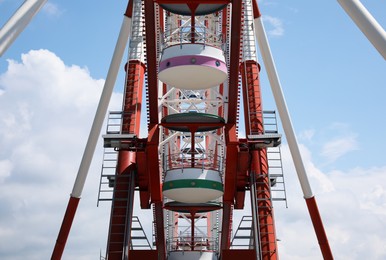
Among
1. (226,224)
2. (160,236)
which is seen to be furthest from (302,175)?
(160,236)

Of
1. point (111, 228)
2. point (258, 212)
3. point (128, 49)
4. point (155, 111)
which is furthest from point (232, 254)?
point (128, 49)

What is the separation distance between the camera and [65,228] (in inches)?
1044

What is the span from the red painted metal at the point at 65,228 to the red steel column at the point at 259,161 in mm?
9055

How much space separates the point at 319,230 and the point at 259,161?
478cm

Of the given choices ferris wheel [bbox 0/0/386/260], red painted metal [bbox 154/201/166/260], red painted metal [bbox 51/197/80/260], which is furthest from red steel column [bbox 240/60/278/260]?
red painted metal [bbox 51/197/80/260]

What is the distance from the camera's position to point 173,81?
2100 cm

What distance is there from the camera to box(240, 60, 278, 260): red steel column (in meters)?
23.2

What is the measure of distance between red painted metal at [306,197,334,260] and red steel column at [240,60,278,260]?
2826mm

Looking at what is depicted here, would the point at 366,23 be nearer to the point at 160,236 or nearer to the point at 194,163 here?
the point at 194,163

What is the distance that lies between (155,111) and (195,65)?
293 centimetres

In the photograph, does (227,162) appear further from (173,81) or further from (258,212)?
(173,81)

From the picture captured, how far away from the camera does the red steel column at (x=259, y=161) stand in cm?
2316

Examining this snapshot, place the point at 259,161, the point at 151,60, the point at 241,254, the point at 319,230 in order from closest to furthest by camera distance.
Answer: the point at 151,60
the point at 241,254
the point at 259,161
the point at 319,230

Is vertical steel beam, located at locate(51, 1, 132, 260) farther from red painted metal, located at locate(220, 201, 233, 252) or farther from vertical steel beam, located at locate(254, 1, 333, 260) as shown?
vertical steel beam, located at locate(254, 1, 333, 260)
